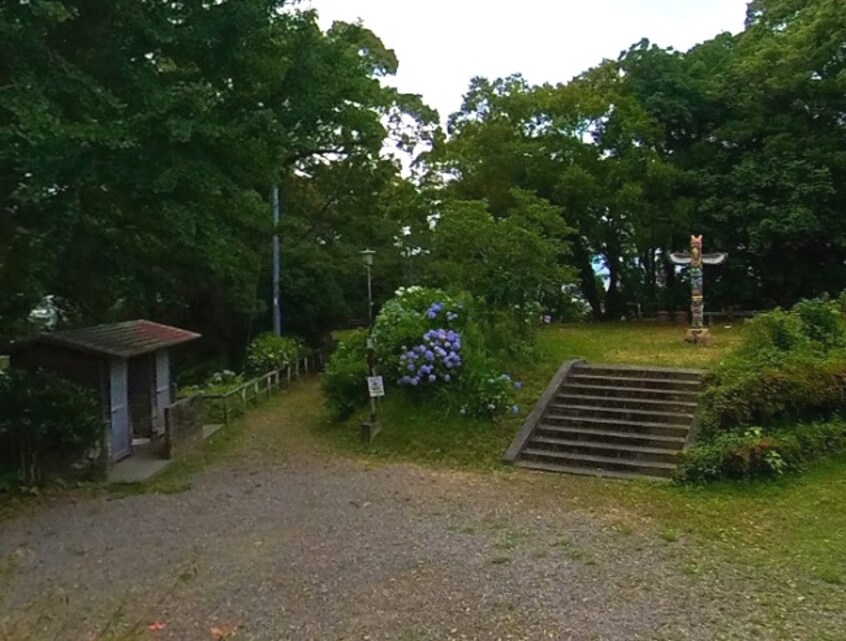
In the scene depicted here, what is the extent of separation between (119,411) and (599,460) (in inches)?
296

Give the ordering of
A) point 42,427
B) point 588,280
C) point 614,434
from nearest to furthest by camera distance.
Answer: point 42,427 < point 614,434 < point 588,280

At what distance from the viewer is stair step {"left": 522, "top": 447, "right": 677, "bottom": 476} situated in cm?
958

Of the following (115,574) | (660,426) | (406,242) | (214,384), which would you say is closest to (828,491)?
(660,426)

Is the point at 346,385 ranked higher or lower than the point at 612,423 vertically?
higher

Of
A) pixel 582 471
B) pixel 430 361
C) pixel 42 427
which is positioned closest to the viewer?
pixel 42 427

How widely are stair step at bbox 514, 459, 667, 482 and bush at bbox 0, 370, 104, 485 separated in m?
6.04

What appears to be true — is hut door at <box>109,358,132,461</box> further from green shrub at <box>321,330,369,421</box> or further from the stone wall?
green shrub at <box>321,330,369,421</box>

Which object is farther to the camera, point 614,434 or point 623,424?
point 623,424

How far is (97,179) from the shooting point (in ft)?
26.0

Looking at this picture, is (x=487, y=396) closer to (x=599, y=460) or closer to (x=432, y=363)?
(x=432, y=363)

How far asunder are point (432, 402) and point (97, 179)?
6266 mm

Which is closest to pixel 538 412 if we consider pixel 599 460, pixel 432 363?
pixel 599 460

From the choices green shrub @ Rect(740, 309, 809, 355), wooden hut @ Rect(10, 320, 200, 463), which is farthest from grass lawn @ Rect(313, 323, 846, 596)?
wooden hut @ Rect(10, 320, 200, 463)

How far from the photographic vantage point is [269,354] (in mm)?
19109
